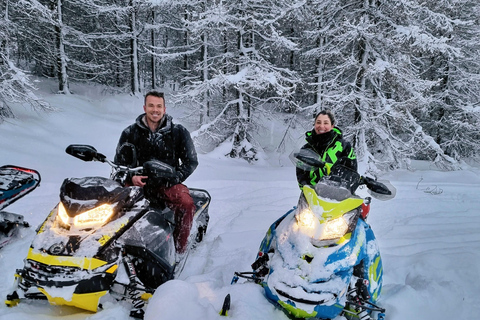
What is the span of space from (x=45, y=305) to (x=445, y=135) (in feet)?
70.0

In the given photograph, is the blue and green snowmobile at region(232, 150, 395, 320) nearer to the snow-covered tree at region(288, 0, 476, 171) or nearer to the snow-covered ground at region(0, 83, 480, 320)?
the snow-covered ground at region(0, 83, 480, 320)

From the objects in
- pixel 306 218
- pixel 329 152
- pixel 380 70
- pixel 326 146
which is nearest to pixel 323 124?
pixel 326 146

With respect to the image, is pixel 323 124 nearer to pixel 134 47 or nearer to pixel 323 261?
pixel 323 261

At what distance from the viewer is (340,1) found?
37.1 ft

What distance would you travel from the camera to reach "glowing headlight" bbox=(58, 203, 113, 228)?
2.27 metres

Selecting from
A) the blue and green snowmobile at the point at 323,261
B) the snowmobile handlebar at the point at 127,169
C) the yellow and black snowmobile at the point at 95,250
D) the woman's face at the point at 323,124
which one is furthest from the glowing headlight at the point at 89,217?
the woman's face at the point at 323,124

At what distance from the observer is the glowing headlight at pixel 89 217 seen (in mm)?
2266

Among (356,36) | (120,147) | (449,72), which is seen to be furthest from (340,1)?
(120,147)

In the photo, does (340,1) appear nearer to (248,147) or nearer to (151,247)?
(248,147)

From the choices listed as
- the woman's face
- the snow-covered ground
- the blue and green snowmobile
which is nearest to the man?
the snow-covered ground

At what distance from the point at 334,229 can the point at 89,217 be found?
5.70 feet

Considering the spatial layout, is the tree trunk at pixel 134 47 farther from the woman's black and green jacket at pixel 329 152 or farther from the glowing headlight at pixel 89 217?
the glowing headlight at pixel 89 217

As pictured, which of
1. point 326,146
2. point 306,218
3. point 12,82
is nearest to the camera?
point 306,218

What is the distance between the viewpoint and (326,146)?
367 cm
